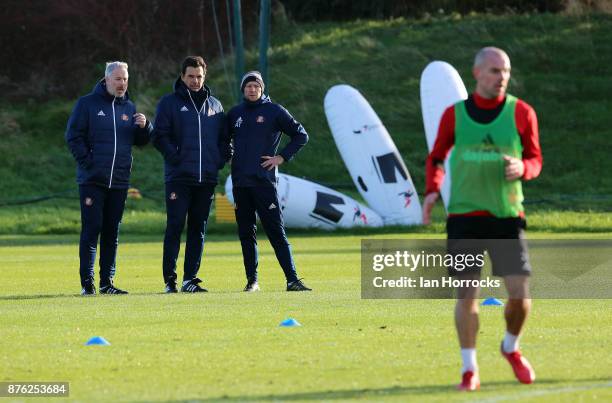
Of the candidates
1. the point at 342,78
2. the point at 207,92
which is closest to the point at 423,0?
the point at 342,78

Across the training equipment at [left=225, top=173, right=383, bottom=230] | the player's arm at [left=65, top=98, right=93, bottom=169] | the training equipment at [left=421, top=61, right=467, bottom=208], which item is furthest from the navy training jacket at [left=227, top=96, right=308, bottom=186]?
the training equipment at [left=421, top=61, right=467, bottom=208]

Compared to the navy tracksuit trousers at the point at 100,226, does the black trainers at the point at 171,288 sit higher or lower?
lower

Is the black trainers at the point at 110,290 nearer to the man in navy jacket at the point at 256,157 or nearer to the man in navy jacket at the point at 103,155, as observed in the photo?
the man in navy jacket at the point at 103,155

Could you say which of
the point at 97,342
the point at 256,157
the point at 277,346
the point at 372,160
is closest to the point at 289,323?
the point at 277,346

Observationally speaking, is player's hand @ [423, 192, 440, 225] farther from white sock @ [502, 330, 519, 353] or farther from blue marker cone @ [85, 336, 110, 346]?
blue marker cone @ [85, 336, 110, 346]

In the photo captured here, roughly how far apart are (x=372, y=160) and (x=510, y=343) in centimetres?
2479

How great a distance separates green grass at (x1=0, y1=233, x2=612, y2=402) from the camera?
8.44 m

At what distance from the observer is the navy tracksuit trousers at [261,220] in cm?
1503

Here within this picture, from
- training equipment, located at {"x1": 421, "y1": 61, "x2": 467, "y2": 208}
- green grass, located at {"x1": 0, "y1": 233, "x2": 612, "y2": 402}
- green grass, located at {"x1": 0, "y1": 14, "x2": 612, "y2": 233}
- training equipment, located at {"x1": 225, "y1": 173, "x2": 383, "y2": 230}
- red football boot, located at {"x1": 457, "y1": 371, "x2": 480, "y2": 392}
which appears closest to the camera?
red football boot, located at {"x1": 457, "y1": 371, "x2": 480, "y2": 392}

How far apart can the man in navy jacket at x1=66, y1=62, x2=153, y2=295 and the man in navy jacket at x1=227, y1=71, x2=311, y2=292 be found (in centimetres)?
103

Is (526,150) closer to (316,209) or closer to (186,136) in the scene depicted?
(186,136)

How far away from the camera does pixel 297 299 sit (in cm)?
1421

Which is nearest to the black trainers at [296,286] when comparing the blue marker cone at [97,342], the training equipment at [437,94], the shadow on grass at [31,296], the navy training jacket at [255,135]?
the navy training jacket at [255,135]

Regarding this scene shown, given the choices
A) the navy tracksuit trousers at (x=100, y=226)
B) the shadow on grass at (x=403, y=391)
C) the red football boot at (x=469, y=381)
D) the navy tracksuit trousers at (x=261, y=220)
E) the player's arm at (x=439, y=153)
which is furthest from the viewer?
the navy tracksuit trousers at (x=261, y=220)
